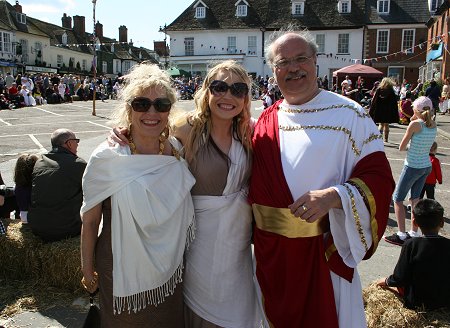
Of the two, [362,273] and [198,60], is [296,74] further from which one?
[198,60]

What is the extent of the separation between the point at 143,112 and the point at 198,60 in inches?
1548

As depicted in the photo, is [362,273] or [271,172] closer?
[271,172]

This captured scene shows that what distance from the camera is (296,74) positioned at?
2561 millimetres

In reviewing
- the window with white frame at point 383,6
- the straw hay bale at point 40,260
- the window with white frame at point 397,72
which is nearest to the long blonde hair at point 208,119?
the straw hay bale at point 40,260

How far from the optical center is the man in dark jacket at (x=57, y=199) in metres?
3.91

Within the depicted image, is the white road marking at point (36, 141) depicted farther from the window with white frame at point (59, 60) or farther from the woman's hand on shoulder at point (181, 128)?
Answer: the window with white frame at point (59, 60)

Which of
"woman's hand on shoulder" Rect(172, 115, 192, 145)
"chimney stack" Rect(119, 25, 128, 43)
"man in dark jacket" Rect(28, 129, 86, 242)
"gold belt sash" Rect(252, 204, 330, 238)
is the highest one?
"chimney stack" Rect(119, 25, 128, 43)

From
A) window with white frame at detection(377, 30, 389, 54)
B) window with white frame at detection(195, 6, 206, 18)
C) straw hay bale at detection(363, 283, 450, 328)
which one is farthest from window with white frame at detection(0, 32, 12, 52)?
straw hay bale at detection(363, 283, 450, 328)

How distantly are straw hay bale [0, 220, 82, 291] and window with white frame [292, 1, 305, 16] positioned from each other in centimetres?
3891

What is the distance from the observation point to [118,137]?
7.85 feet

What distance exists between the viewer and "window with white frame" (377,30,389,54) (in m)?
36.9

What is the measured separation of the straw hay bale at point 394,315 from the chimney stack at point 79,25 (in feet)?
188

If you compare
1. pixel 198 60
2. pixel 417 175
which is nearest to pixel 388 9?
pixel 198 60

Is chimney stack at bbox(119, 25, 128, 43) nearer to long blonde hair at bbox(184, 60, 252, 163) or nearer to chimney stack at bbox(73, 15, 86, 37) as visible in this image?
chimney stack at bbox(73, 15, 86, 37)
